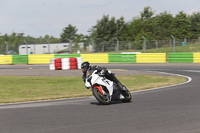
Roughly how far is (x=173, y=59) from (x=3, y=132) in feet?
84.7

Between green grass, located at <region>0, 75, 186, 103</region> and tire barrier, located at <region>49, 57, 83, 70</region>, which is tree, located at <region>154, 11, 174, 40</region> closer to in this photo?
tire barrier, located at <region>49, 57, 83, 70</region>

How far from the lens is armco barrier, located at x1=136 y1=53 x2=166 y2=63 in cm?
3023

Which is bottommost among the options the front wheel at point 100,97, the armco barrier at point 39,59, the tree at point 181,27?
the front wheel at point 100,97

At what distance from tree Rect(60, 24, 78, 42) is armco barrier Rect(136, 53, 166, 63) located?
9132cm

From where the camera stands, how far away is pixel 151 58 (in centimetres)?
3045

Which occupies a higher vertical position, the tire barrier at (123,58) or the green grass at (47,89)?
the tire barrier at (123,58)

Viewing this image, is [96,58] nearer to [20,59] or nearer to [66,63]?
[20,59]

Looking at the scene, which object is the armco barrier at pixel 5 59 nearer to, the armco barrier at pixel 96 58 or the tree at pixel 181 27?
the armco barrier at pixel 96 58

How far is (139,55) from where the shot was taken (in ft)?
101

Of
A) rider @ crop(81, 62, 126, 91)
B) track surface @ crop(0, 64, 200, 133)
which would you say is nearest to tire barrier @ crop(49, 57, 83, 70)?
rider @ crop(81, 62, 126, 91)

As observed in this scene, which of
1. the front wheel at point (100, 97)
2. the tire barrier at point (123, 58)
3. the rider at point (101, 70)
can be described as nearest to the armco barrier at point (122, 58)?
the tire barrier at point (123, 58)

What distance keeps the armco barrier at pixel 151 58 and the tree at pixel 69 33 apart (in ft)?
300

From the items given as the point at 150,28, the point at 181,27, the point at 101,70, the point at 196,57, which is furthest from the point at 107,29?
the point at 101,70

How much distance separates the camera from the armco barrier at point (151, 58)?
3023cm
